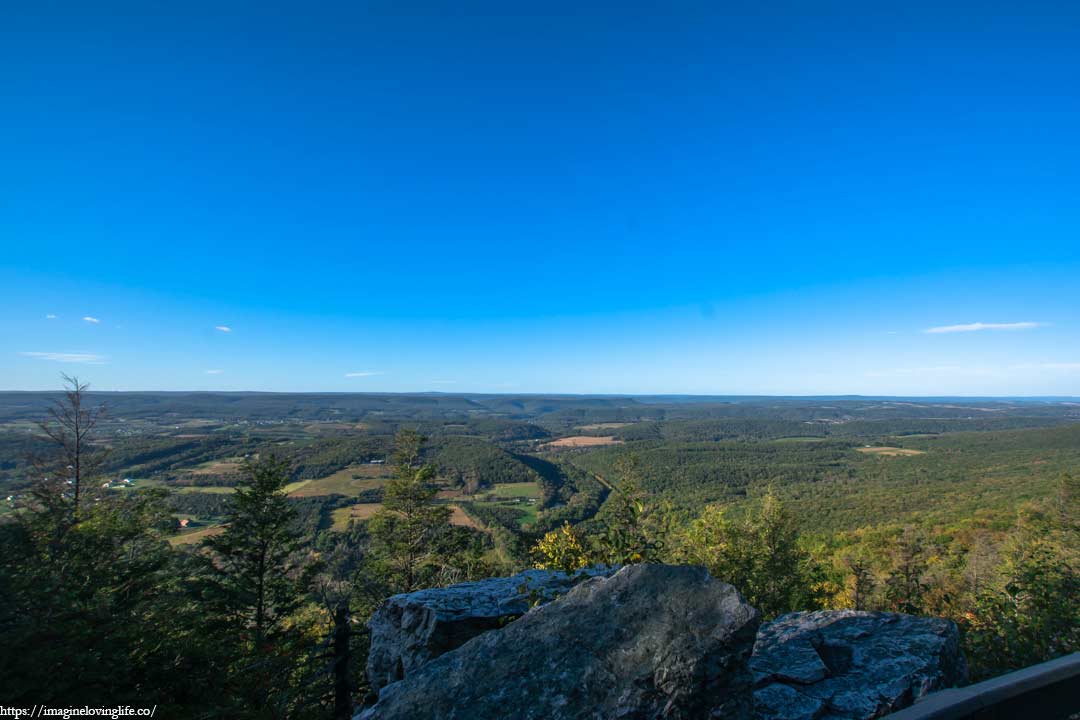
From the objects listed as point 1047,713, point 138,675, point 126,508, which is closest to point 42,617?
point 138,675

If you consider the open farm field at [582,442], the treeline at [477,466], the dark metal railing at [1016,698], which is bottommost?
the open farm field at [582,442]

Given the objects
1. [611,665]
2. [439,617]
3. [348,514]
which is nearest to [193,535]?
[348,514]

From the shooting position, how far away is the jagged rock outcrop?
193 inches

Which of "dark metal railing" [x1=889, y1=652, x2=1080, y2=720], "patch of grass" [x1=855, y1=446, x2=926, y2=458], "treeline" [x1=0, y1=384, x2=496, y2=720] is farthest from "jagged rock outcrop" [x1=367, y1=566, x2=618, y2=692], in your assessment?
"patch of grass" [x1=855, y1=446, x2=926, y2=458]

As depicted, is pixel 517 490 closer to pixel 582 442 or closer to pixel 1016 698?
pixel 582 442

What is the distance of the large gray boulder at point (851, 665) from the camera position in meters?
3.83

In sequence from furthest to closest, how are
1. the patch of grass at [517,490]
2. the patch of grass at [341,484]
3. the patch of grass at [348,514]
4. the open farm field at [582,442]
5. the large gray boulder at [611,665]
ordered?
the open farm field at [582,442], the patch of grass at [517,490], the patch of grass at [341,484], the patch of grass at [348,514], the large gray boulder at [611,665]

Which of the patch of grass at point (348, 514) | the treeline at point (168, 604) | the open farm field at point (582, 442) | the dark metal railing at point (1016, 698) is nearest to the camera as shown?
the dark metal railing at point (1016, 698)

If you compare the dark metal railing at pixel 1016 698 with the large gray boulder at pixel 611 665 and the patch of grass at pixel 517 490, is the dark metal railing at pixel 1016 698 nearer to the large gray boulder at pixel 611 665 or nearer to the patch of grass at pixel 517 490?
the large gray boulder at pixel 611 665

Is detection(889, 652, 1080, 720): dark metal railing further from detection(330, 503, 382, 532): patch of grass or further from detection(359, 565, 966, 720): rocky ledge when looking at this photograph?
detection(330, 503, 382, 532): patch of grass

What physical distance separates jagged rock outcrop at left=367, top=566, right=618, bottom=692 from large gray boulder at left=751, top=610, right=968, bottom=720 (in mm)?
2241

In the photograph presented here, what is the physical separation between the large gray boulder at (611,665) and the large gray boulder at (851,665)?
106cm

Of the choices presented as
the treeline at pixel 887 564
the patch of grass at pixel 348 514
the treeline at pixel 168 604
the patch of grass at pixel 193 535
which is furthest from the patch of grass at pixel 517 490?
the treeline at pixel 168 604

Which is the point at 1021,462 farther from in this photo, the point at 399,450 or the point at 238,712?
the point at 238,712
